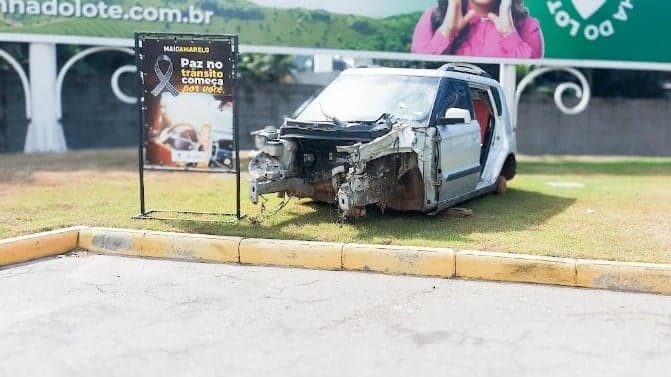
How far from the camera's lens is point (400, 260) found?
19.6ft

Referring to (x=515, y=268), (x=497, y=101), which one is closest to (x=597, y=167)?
(x=497, y=101)

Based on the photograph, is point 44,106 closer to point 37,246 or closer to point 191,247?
point 37,246

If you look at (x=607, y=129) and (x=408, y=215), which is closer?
(x=408, y=215)

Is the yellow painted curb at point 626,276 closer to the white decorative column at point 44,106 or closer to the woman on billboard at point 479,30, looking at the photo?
the woman on billboard at point 479,30

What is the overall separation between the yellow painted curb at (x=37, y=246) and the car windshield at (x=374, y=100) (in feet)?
8.71

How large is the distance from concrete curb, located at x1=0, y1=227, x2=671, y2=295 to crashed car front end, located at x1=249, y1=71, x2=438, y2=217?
0.72 meters

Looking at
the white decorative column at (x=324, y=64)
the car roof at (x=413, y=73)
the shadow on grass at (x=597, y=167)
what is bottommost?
the shadow on grass at (x=597, y=167)

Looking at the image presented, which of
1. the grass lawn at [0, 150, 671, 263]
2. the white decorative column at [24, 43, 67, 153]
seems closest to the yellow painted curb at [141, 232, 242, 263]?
the grass lawn at [0, 150, 671, 263]

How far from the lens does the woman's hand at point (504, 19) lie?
47.3 ft

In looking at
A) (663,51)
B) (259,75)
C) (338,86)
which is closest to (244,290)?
(338,86)

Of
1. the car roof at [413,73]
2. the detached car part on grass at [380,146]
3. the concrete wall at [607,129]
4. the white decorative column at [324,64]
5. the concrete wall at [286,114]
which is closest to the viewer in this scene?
the detached car part on grass at [380,146]

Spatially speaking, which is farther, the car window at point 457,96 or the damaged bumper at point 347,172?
the car window at point 457,96

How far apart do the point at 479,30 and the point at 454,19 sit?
0.55 metres

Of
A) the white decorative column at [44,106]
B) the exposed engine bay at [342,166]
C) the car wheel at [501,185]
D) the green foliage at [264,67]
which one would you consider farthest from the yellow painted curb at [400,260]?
the green foliage at [264,67]
